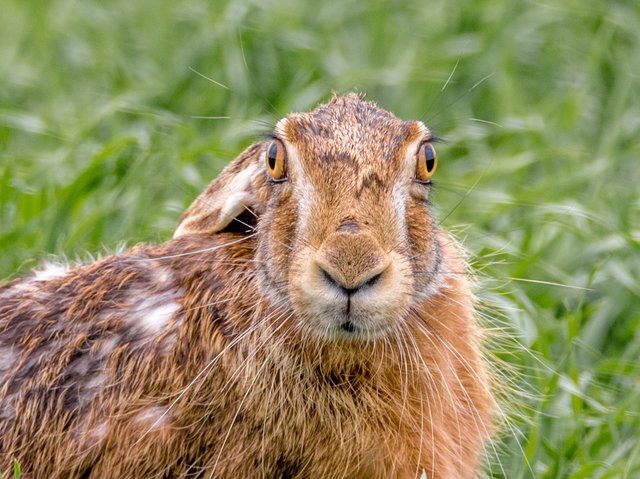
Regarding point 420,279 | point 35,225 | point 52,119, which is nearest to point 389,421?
point 420,279

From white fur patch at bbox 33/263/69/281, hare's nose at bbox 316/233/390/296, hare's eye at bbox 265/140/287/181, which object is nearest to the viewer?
hare's nose at bbox 316/233/390/296

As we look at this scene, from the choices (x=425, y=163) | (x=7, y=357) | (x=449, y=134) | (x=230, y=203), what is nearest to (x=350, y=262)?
(x=425, y=163)

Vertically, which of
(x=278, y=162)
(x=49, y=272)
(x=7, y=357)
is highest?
(x=278, y=162)

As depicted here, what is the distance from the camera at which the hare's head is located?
4355 millimetres

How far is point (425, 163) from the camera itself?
4820mm

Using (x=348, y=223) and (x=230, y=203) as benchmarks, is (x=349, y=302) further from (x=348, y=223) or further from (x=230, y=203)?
(x=230, y=203)

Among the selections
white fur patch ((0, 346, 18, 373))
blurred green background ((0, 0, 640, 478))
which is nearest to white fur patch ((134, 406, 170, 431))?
white fur patch ((0, 346, 18, 373))

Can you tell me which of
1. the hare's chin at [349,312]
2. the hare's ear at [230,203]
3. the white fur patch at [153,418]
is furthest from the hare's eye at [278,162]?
the white fur patch at [153,418]

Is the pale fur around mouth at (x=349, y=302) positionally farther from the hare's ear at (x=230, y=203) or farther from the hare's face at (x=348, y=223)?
the hare's ear at (x=230, y=203)

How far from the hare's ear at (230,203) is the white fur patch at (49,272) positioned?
0.52 m

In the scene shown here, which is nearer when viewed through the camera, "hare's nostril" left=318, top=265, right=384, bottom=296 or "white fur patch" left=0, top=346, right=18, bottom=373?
"hare's nostril" left=318, top=265, right=384, bottom=296

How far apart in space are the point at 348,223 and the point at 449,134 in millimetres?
3598

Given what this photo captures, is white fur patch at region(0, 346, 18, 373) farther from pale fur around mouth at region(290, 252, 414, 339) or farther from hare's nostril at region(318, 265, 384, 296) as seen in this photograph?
hare's nostril at region(318, 265, 384, 296)

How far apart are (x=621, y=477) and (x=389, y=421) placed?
0.96 metres
